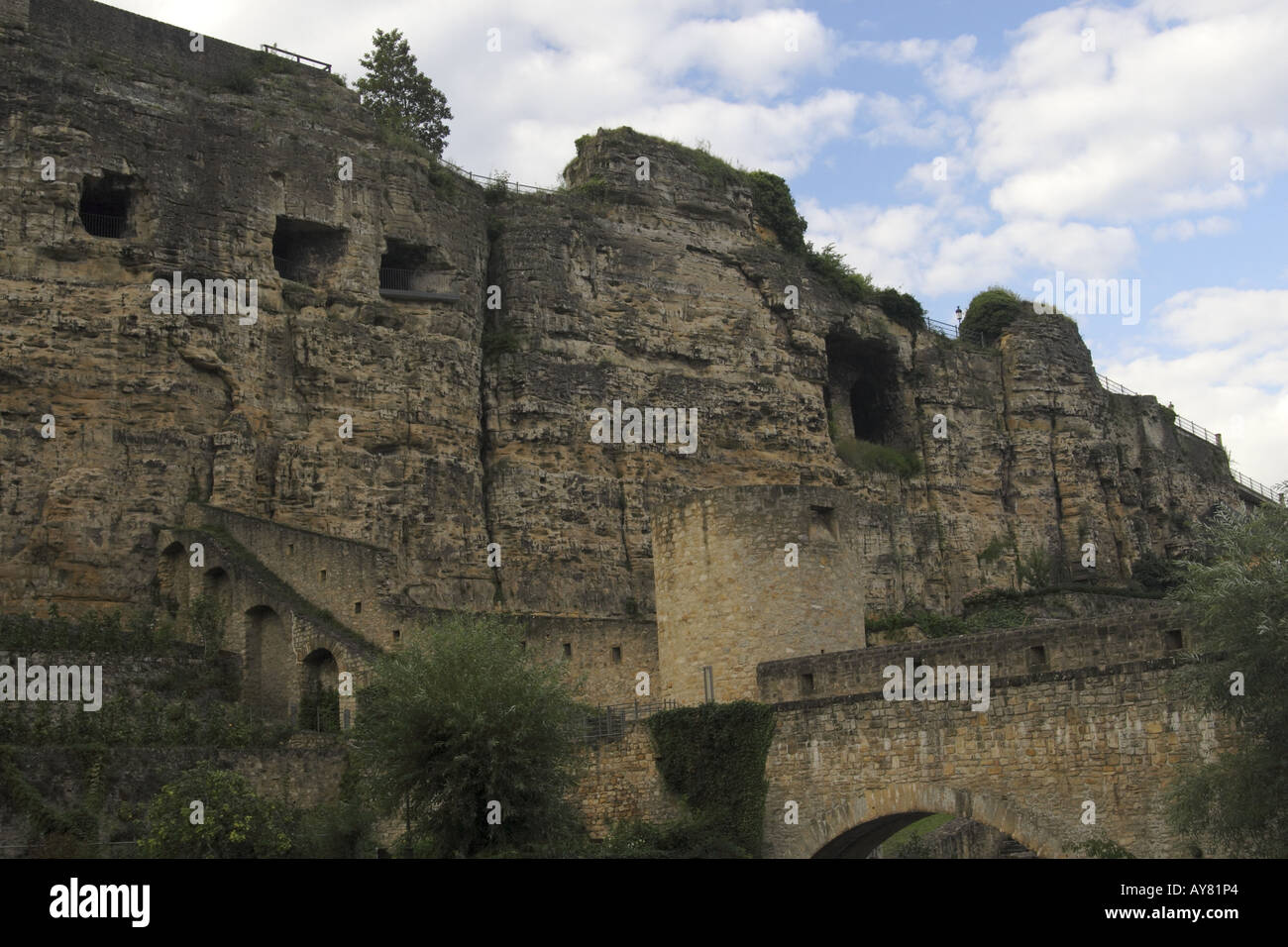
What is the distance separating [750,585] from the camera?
24609 millimetres

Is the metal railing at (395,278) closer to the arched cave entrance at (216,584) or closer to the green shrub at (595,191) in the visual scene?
the green shrub at (595,191)

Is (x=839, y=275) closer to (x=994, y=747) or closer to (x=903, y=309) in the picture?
(x=903, y=309)

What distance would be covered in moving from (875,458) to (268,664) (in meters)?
24.1

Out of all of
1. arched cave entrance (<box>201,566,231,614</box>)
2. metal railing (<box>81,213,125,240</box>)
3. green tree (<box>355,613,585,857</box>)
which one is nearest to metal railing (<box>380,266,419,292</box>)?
metal railing (<box>81,213,125,240</box>)

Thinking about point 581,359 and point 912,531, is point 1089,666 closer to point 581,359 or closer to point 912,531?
point 581,359

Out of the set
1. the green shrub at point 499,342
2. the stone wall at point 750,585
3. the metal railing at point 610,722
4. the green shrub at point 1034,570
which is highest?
the green shrub at point 499,342

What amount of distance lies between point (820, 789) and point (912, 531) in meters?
30.0

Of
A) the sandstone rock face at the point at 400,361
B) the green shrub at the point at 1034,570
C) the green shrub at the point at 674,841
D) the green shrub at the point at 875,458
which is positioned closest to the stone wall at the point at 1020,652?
the green shrub at the point at 674,841

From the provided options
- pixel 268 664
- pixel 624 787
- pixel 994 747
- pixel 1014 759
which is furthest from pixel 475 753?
pixel 268 664

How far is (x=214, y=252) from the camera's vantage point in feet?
124

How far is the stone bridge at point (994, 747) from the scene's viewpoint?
18188mm

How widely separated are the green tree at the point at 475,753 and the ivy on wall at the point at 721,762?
4.38 ft
